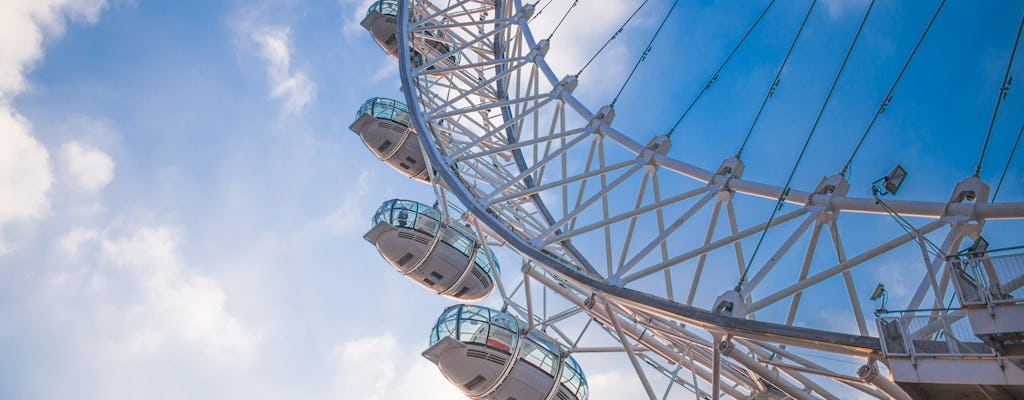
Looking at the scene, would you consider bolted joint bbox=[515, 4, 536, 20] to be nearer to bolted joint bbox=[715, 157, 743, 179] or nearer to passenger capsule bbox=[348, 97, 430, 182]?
passenger capsule bbox=[348, 97, 430, 182]

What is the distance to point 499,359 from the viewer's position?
2530cm

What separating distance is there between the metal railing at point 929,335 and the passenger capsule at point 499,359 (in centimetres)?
1255

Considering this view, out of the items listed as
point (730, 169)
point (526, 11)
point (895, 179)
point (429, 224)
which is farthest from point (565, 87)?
point (895, 179)

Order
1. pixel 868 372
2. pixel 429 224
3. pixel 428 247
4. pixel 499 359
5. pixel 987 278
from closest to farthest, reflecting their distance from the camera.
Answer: pixel 987 278
pixel 868 372
pixel 499 359
pixel 428 247
pixel 429 224

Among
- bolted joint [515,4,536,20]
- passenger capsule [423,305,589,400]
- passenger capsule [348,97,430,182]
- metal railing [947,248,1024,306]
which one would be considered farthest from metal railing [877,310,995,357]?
passenger capsule [348,97,430,182]

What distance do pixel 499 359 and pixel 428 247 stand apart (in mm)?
6710

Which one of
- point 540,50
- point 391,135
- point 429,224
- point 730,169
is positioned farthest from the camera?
point 391,135

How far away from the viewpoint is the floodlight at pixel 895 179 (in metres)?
17.3

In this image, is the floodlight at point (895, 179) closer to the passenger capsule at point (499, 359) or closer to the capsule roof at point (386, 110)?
the passenger capsule at point (499, 359)

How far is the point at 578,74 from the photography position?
93.4 feet

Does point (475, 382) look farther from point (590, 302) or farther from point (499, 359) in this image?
point (590, 302)

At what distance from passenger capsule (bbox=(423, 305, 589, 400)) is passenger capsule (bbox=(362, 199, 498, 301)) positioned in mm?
4532

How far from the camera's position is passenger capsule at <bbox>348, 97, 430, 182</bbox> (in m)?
35.3

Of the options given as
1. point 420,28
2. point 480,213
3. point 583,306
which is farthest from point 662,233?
point 420,28
